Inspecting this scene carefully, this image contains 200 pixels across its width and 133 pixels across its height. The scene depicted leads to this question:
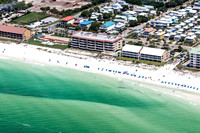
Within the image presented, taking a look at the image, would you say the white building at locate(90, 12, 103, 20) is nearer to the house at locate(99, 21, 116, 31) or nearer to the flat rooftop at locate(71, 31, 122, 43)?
the house at locate(99, 21, 116, 31)

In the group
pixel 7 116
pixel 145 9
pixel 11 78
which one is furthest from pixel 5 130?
pixel 145 9

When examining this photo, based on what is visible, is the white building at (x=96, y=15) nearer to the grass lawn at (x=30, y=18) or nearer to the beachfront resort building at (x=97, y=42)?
the grass lawn at (x=30, y=18)

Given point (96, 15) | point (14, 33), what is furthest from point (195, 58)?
point (14, 33)

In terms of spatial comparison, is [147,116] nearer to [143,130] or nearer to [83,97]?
[143,130]

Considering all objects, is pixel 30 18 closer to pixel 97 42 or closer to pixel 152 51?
pixel 97 42

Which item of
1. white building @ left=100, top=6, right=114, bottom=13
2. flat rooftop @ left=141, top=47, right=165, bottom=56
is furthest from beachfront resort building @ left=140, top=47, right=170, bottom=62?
white building @ left=100, top=6, right=114, bottom=13

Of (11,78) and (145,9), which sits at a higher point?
(145,9)
